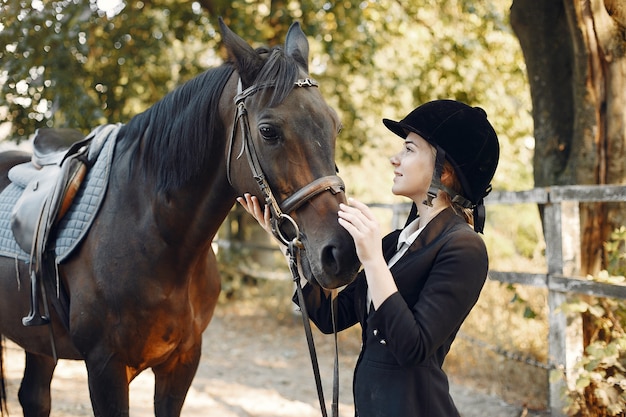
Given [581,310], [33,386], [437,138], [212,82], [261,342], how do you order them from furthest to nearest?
[261,342], [581,310], [33,386], [212,82], [437,138]

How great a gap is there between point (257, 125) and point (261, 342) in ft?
17.1

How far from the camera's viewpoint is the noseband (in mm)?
1863

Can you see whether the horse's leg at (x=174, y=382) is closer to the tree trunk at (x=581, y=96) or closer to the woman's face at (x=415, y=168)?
the woman's face at (x=415, y=168)

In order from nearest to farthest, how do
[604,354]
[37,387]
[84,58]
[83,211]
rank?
[83,211]
[37,387]
[604,354]
[84,58]

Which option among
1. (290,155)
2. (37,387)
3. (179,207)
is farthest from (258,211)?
(37,387)

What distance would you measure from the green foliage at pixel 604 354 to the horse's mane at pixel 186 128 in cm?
231

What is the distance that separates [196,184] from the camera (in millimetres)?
2322

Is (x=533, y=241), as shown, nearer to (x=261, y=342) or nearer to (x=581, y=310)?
(x=261, y=342)

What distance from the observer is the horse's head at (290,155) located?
1.79m

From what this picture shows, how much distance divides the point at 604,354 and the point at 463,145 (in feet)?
7.45

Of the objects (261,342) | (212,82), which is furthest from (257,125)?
(261,342)

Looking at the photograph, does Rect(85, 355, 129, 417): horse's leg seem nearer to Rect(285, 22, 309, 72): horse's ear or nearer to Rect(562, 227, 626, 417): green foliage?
Rect(285, 22, 309, 72): horse's ear

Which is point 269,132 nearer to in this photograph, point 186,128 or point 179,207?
point 186,128

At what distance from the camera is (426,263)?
1629 mm
